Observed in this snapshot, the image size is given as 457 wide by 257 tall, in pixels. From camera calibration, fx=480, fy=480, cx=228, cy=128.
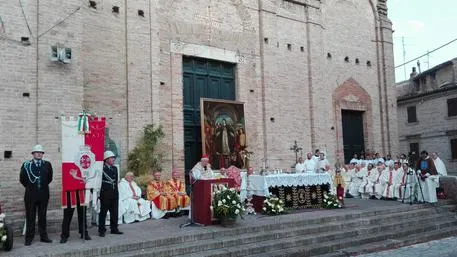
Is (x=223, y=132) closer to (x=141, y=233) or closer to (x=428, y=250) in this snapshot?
(x=141, y=233)

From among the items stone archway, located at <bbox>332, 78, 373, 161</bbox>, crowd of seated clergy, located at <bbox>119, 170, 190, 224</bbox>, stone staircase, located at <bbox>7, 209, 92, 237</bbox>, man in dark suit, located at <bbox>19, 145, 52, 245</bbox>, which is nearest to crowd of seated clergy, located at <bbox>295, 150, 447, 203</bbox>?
stone archway, located at <bbox>332, 78, 373, 161</bbox>

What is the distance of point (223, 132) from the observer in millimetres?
15211

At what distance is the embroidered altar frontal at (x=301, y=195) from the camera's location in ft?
41.1

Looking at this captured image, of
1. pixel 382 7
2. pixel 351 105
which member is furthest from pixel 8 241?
pixel 382 7

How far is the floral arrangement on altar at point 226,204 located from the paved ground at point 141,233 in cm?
31

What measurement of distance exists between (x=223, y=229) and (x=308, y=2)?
12132 mm

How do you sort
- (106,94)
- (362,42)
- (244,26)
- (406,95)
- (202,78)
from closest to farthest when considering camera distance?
(106,94) → (202,78) → (244,26) → (362,42) → (406,95)

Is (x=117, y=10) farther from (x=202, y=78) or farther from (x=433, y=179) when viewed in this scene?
(x=433, y=179)

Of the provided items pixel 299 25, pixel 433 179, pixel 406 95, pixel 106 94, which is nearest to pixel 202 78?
pixel 106 94

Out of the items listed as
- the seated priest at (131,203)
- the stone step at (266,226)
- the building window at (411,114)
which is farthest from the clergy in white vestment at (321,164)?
the building window at (411,114)

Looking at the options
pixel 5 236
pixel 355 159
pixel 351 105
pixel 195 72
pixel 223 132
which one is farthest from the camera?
pixel 351 105

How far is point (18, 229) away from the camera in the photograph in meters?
9.47

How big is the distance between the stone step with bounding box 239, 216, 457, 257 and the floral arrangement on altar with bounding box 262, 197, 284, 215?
190cm

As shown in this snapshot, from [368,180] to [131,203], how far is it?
8.85 m
